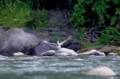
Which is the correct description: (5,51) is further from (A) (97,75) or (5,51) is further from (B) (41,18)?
A: (A) (97,75)

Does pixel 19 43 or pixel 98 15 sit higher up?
pixel 98 15

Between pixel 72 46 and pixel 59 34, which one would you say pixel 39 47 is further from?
pixel 59 34

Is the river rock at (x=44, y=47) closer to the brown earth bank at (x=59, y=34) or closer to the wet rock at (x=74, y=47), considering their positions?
the brown earth bank at (x=59, y=34)

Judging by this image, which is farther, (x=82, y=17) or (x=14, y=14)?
(x=14, y=14)

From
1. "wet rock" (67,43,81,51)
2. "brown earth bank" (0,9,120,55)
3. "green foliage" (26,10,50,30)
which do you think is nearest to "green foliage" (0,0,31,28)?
"green foliage" (26,10,50,30)

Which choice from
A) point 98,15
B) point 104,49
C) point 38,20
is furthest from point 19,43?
point 98,15

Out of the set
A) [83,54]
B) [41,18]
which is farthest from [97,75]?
[41,18]

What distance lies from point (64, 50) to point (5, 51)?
85.7 inches

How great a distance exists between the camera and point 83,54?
1576 centimetres

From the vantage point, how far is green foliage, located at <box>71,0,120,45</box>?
1908 cm

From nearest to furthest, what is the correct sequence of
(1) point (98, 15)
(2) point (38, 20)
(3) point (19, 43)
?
(3) point (19, 43) → (1) point (98, 15) → (2) point (38, 20)

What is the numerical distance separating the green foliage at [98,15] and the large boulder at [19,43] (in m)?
2.45

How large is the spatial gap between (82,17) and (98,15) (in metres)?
0.69

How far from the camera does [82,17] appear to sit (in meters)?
19.3
